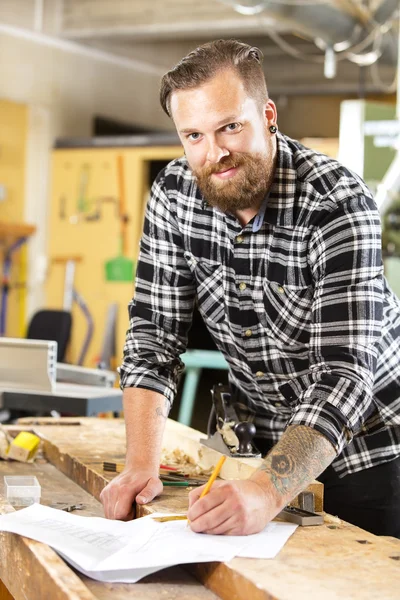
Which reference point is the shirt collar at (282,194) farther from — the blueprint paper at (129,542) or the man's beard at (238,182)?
the blueprint paper at (129,542)

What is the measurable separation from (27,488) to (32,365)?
5.50 ft

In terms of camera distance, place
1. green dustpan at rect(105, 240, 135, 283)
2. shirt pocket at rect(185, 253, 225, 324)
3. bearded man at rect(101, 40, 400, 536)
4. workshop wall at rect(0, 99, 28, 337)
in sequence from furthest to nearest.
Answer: workshop wall at rect(0, 99, 28, 337) → green dustpan at rect(105, 240, 135, 283) → shirt pocket at rect(185, 253, 225, 324) → bearded man at rect(101, 40, 400, 536)

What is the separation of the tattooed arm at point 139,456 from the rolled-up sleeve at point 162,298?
8 cm

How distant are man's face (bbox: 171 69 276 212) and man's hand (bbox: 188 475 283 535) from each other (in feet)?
1.92

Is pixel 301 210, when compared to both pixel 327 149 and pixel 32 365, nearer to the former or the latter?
pixel 32 365

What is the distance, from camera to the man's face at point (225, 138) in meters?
1.63

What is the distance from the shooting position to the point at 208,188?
5.57 feet

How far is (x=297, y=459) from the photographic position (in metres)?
1.47

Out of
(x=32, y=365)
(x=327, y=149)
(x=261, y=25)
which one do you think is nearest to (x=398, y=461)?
(x=32, y=365)

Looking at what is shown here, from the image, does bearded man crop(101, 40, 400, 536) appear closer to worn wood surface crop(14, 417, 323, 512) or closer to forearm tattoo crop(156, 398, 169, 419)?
forearm tattoo crop(156, 398, 169, 419)

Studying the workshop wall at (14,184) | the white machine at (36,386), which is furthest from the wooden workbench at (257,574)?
the workshop wall at (14,184)

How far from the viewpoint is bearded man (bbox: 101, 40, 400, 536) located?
153cm

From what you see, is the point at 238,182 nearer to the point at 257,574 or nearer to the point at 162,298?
the point at 162,298

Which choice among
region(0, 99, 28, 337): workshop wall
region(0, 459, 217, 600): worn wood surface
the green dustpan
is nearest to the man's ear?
region(0, 459, 217, 600): worn wood surface
